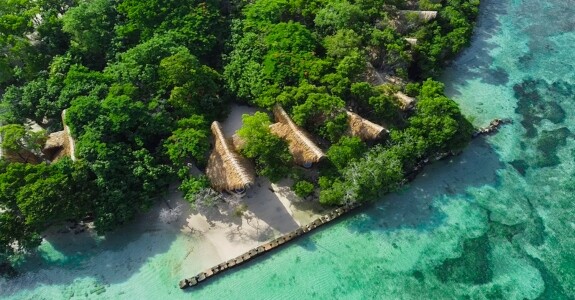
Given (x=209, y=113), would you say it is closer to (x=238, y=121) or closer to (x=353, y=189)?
(x=238, y=121)

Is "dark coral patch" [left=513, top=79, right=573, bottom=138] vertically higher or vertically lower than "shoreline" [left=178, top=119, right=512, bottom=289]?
lower

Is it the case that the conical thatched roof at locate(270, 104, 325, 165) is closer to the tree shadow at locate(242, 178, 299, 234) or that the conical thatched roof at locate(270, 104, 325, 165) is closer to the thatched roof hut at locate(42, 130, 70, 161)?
the tree shadow at locate(242, 178, 299, 234)

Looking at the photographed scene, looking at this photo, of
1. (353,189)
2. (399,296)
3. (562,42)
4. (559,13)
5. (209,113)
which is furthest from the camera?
(559,13)

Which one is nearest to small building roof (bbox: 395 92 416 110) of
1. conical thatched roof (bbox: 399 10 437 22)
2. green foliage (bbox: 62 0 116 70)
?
conical thatched roof (bbox: 399 10 437 22)

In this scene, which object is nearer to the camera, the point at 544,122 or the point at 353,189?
the point at 353,189

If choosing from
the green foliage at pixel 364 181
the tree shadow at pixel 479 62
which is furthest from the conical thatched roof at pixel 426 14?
the green foliage at pixel 364 181

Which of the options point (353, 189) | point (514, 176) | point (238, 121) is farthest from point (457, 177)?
point (238, 121)

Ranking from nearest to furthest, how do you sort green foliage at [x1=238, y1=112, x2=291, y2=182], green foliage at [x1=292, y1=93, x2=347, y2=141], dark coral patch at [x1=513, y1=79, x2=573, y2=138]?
green foliage at [x1=238, y1=112, x2=291, y2=182]
green foliage at [x1=292, y1=93, x2=347, y2=141]
dark coral patch at [x1=513, y1=79, x2=573, y2=138]
